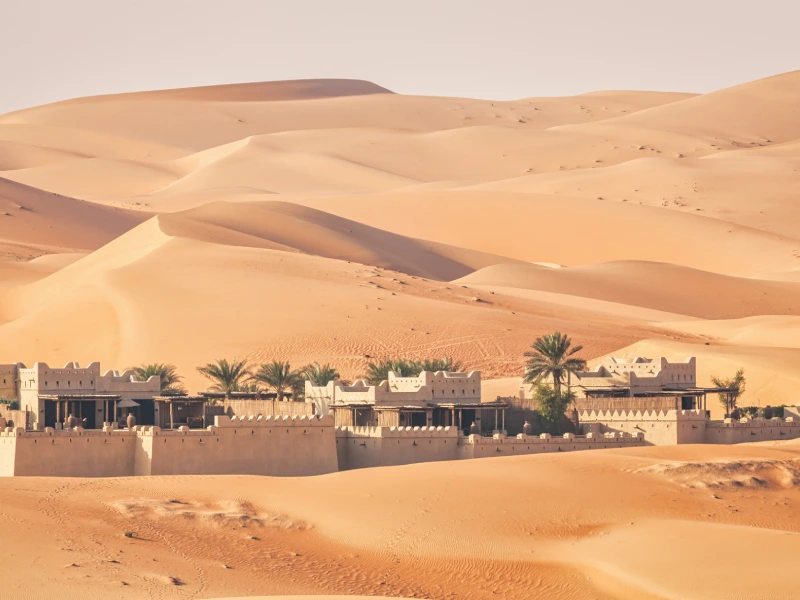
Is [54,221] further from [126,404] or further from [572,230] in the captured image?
[126,404]

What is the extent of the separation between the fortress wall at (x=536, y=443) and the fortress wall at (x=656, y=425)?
53 centimetres

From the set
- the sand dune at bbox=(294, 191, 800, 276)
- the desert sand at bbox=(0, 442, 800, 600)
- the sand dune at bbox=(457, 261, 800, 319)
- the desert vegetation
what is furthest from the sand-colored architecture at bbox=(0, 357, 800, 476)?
the sand dune at bbox=(294, 191, 800, 276)

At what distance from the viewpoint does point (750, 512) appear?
41.6 metres

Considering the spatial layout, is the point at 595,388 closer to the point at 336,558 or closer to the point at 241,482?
the point at 241,482

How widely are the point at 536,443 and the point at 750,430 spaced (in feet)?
27.4

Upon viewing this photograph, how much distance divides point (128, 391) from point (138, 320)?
Result: 28.2 meters

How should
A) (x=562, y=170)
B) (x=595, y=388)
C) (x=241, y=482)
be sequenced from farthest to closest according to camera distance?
(x=562, y=170), (x=595, y=388), (x=241, y=482)

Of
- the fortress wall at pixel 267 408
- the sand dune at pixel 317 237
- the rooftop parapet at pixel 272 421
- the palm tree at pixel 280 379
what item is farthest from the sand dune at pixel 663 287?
the rooftop parapet at pixel 272 421

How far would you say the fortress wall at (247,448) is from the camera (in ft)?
140

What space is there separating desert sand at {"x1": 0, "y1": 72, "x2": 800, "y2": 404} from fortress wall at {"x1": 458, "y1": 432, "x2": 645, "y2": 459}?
573 inches

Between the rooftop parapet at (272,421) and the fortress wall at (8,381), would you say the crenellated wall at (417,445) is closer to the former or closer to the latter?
the rooftop parapet at (272,421)

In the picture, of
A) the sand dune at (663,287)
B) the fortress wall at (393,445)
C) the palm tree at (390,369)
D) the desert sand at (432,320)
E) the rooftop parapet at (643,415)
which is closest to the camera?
the desert sand at (432,320)

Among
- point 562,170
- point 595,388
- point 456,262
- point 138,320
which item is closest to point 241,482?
point 595,388

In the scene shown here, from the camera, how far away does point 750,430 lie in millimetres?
52844
